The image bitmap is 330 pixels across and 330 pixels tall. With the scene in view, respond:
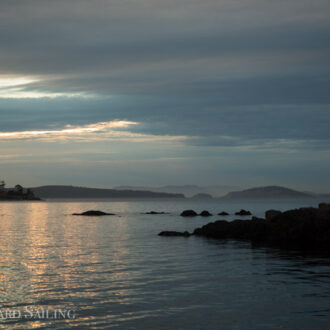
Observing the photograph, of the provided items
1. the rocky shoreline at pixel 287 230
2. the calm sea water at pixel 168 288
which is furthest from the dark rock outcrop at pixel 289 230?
the calm sea water at pixel 168 288

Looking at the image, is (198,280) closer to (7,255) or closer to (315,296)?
(315,296)

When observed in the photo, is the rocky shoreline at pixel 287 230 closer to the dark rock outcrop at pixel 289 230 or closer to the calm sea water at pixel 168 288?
the dark rock outcrop at pixel 289 230

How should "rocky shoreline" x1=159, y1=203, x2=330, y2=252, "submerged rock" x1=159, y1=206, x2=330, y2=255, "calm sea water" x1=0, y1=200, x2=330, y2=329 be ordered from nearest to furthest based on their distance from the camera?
"calm sea water" x1=0, y1=200, x2=330, y2=329 < "submerged rock" x1=159, y1=206, x2=330, y2=255 < "rocky shoreline" x1=159, y1=203, x2=330, y2=252

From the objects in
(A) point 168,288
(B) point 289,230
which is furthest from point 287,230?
(A) point 168,288

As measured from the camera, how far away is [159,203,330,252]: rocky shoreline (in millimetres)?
46344

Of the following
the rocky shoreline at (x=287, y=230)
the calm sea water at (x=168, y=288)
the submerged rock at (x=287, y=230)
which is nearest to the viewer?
the calm sea water at (x=168, y=288)

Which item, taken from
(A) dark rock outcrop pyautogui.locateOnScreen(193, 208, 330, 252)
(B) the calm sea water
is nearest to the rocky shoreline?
(A) dark rock outcrop pyautogui.locateOnScreen(193, 208, 330, 252)

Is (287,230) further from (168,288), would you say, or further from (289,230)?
(168,288)

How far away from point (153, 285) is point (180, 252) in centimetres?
1519

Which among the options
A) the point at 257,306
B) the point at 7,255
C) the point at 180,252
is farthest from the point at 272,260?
the point at 7,255

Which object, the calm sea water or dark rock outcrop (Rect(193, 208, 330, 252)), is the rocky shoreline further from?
the calm sea water

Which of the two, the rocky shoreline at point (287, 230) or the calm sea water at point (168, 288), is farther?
the rocky shoreline at point (287, 230)

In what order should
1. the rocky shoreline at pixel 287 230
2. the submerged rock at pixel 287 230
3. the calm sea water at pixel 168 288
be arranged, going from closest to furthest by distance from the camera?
the calm sea water at pixel 168 288
the submerged rock at pixel 287 230
the rocky shoreline at pixel 287 230

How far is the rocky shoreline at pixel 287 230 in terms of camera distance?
46.3 metres
